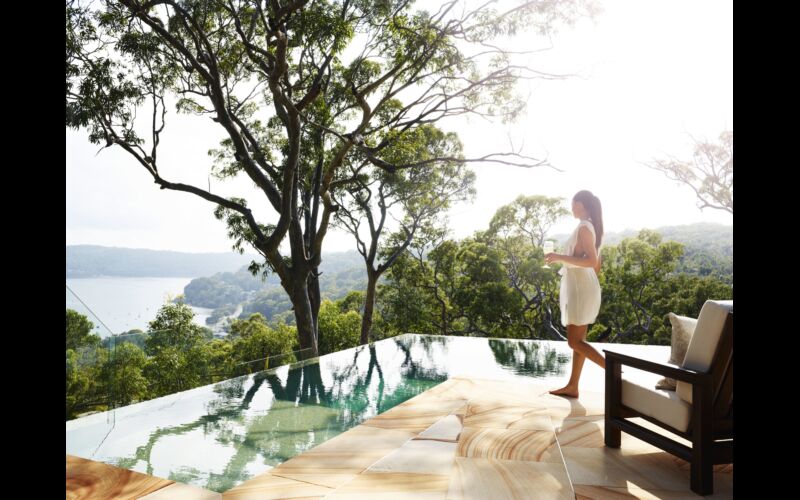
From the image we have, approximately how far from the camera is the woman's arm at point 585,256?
339cm

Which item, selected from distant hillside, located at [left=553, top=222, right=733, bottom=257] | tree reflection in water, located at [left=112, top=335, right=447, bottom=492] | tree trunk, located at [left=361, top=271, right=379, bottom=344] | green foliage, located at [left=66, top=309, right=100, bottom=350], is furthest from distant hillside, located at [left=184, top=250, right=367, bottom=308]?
green foliage, located at [left=66, top=309, right=100, bottom=350]

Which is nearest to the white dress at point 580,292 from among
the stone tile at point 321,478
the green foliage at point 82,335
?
the stone tile at point 321,478

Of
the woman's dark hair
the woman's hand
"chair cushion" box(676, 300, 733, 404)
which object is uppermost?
the woman's dark hair

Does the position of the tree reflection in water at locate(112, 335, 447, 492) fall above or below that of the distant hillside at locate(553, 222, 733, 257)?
below

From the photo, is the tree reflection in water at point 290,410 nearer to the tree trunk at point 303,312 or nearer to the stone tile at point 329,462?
the stone tile at point 329,462

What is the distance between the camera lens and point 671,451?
7.52 ft

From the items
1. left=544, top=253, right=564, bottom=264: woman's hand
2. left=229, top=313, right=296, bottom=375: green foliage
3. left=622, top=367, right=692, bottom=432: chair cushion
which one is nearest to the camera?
left=622, top=367, right=692, bottom=432: chair cushion

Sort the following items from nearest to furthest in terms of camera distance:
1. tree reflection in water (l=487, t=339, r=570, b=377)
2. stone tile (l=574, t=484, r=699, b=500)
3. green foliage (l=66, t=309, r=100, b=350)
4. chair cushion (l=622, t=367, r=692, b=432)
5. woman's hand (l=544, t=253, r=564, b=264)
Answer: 1. stone tile (l=574, t=484, r=699, b=500)
2. chair cushion (l=622, t=367, r=692, b=432)
3. green foliage (l=66, t=309, r=100, b=350)
4. woman's hand (l=544, t=253, r=564, b=264)
5. tree reflection in water (l=487, t=339, r=570, b=377)

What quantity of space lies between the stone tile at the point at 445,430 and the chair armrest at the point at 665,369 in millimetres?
982

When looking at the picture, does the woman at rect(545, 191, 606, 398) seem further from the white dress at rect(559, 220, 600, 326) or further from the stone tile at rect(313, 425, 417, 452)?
the stone tile at rect(313, 425, 417, 452)

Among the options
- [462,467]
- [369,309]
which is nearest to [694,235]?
[369,309]

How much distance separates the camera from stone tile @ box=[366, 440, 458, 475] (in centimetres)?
246
